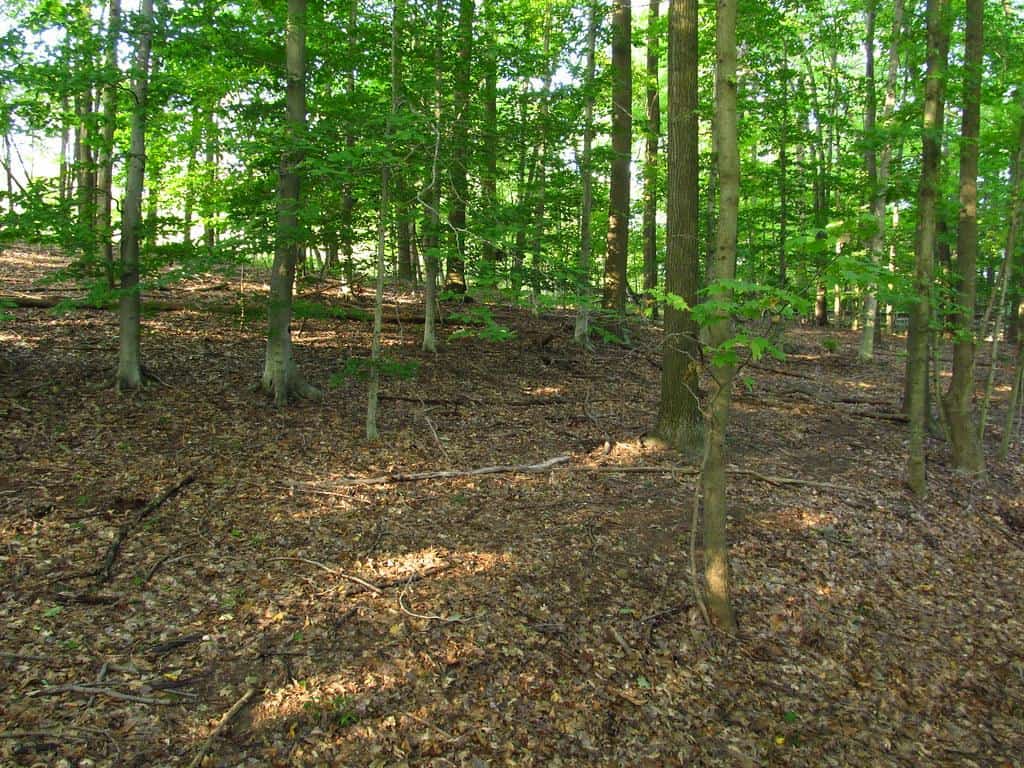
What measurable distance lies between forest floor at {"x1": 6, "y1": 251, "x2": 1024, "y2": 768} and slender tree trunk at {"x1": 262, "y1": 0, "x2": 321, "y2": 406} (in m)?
0.34

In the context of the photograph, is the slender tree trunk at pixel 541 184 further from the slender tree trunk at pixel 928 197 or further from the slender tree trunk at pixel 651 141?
the slender tree trunk at pixel 928 197

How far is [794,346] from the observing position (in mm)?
17609

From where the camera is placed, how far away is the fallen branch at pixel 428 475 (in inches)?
255

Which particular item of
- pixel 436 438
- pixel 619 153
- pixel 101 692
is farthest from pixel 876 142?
pixel 101 692

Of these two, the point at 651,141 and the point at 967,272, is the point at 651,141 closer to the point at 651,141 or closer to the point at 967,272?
the point at 651,141

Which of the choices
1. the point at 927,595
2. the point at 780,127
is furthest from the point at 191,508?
the point at 780,127

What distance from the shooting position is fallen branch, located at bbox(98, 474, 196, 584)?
4.71 metres

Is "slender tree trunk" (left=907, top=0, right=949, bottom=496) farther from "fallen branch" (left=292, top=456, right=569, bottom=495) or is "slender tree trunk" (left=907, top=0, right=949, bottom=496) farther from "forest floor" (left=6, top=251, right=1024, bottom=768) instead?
"fallen branch" (left=292, top=456, right=569, bottom=495)

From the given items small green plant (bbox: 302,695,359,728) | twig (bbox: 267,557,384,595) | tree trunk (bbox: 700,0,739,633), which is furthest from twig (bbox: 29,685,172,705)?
tree trunk (bbox: 700,0,739,633)

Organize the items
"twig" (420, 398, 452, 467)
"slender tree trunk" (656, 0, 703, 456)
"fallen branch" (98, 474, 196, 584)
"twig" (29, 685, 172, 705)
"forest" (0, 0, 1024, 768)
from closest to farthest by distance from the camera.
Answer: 1. "twig" (29, 685, 172, 705)
2. "forest" (0, 0, 1024, 768)
3. "fallen branch" (98, 474, 196, 584)
4. "slender tree trunk" (656, 0, 703, 456)
5. "twig" (420, 398, 452, 467)

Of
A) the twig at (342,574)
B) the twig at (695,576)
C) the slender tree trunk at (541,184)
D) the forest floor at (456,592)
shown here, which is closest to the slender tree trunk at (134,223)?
the forest floor at (456,592)

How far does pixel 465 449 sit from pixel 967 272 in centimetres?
697

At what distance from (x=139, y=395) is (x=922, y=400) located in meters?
9.47

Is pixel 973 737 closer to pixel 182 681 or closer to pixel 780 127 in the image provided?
pixel 182 681
